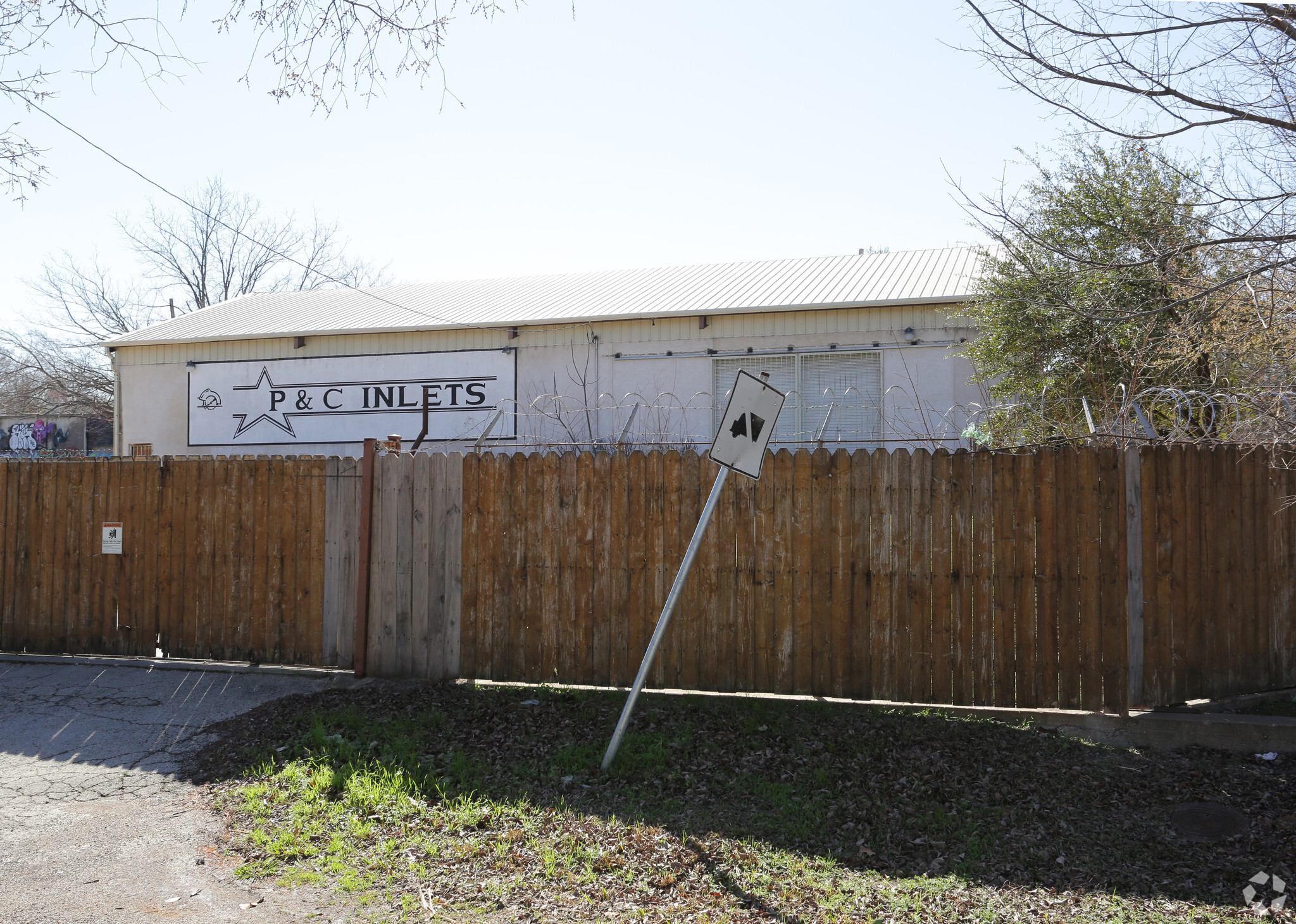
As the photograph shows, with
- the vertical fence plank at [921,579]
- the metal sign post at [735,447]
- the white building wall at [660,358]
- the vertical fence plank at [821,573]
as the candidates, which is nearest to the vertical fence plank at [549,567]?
the metal sign post at [735,447]

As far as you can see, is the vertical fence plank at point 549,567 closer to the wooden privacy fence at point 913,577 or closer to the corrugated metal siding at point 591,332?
the wooden privacy fence at point 913,577

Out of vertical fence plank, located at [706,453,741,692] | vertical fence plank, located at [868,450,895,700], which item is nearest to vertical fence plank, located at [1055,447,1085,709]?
vertical fence plank, located at [868,450,895,700]

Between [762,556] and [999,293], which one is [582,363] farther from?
[762,556]

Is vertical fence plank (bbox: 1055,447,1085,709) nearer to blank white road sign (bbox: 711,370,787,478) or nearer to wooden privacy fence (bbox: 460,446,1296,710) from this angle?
wooden privacy fence (bbox: 460,446,1296,710)

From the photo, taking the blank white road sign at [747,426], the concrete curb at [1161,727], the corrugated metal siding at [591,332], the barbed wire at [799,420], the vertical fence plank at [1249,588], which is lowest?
the concrete curb at [1161,727]

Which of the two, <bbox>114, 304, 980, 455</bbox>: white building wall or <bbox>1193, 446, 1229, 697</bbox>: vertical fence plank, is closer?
<bbox>1193, 446, 1229, 697</bbox>: vertical fence plank

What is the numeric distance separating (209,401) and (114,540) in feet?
33.7

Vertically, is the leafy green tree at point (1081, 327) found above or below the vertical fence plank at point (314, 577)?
above

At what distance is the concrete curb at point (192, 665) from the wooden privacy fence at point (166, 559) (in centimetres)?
8

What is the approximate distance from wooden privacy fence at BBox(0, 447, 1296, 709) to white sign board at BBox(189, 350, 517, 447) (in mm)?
8067

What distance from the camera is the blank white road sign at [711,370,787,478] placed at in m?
5.61

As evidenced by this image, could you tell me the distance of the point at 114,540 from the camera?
898 cm

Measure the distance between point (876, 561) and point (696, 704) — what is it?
5.77 ft

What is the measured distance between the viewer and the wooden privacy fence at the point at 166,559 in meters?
8.45
